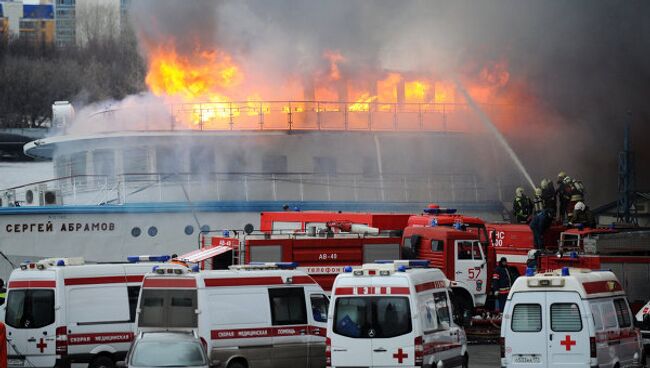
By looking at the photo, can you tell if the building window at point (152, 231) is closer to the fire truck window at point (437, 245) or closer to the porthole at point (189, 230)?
the porthole at point (189, 230)

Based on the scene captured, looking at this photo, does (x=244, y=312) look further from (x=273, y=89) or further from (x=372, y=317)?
(x=273, y=89)

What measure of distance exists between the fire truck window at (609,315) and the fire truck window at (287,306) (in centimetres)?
455

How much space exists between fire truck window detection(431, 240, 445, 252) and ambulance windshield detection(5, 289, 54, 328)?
971cm

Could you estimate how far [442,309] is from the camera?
17.8 m

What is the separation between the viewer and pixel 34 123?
78688 mm

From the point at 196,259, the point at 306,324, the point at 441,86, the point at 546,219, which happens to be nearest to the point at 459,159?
the point at 441,86

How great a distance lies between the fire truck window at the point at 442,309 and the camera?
17562 millimetres

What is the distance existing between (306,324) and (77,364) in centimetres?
364

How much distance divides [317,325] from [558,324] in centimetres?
398

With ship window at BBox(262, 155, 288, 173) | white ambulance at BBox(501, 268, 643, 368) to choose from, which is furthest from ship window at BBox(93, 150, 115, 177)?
white ambulance at BBox(501, 268, 643, 368)

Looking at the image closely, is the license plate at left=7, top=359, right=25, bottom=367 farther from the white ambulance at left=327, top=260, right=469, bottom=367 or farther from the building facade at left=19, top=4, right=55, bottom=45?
the building facade at left=19, top=4, right=55, bottom=45

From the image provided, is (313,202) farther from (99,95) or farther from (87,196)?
(99,95)

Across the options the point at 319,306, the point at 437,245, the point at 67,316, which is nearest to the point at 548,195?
the point at 437,245

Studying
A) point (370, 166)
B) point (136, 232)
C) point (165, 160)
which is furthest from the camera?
point (370, 166)
